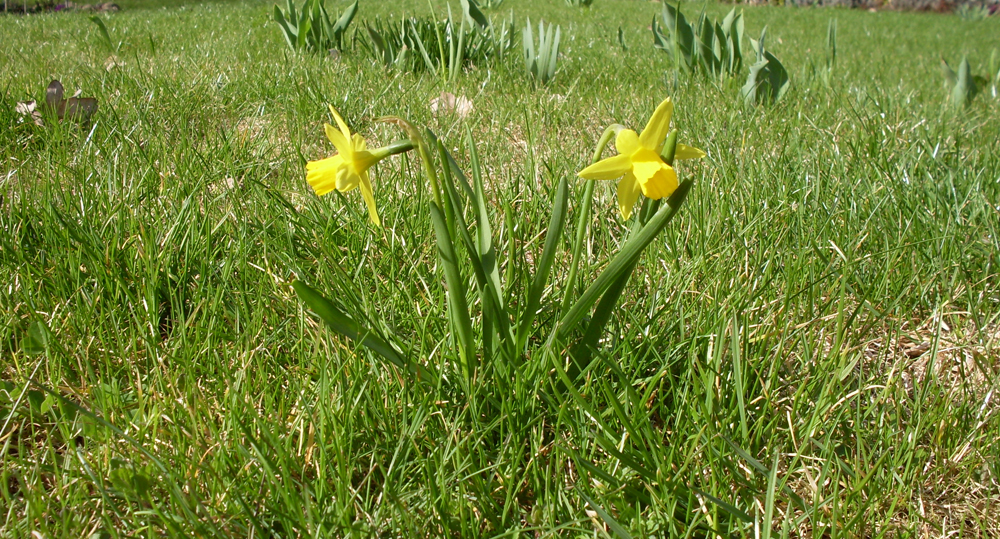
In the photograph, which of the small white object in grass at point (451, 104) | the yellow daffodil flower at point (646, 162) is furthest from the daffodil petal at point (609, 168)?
the small white object in grass at point (451, 104)

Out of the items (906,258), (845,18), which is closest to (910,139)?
(906,258)

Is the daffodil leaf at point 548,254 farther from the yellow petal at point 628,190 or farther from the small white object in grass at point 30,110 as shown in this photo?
the small white object in grass at point 30,110

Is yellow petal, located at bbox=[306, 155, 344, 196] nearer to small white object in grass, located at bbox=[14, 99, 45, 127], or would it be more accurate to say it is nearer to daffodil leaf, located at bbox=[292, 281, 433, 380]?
daffodil leaf, located at bbox=[292, 281, 433, 380]

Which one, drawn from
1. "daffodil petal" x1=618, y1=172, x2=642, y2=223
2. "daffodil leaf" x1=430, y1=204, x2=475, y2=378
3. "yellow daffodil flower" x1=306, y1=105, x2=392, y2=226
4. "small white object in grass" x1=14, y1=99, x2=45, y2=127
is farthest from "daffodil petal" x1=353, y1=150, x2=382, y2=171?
"small white object in grass" x1=14, y1=99, x2=45, y2=127

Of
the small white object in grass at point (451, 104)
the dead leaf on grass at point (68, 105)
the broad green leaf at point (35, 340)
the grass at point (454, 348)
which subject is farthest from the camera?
the small white object in grass at point (451, 104)

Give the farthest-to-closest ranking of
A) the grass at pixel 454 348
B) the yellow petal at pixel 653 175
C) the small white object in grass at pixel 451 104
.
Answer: the small white object in grass at pixel 451 104, the grass at pixel 454 348, the yellow petal at pixel 653 175

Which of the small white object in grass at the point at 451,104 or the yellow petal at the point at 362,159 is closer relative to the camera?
the yellow petal at the point at 362,159

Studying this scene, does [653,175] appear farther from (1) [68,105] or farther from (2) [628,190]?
(1) [68,105]
